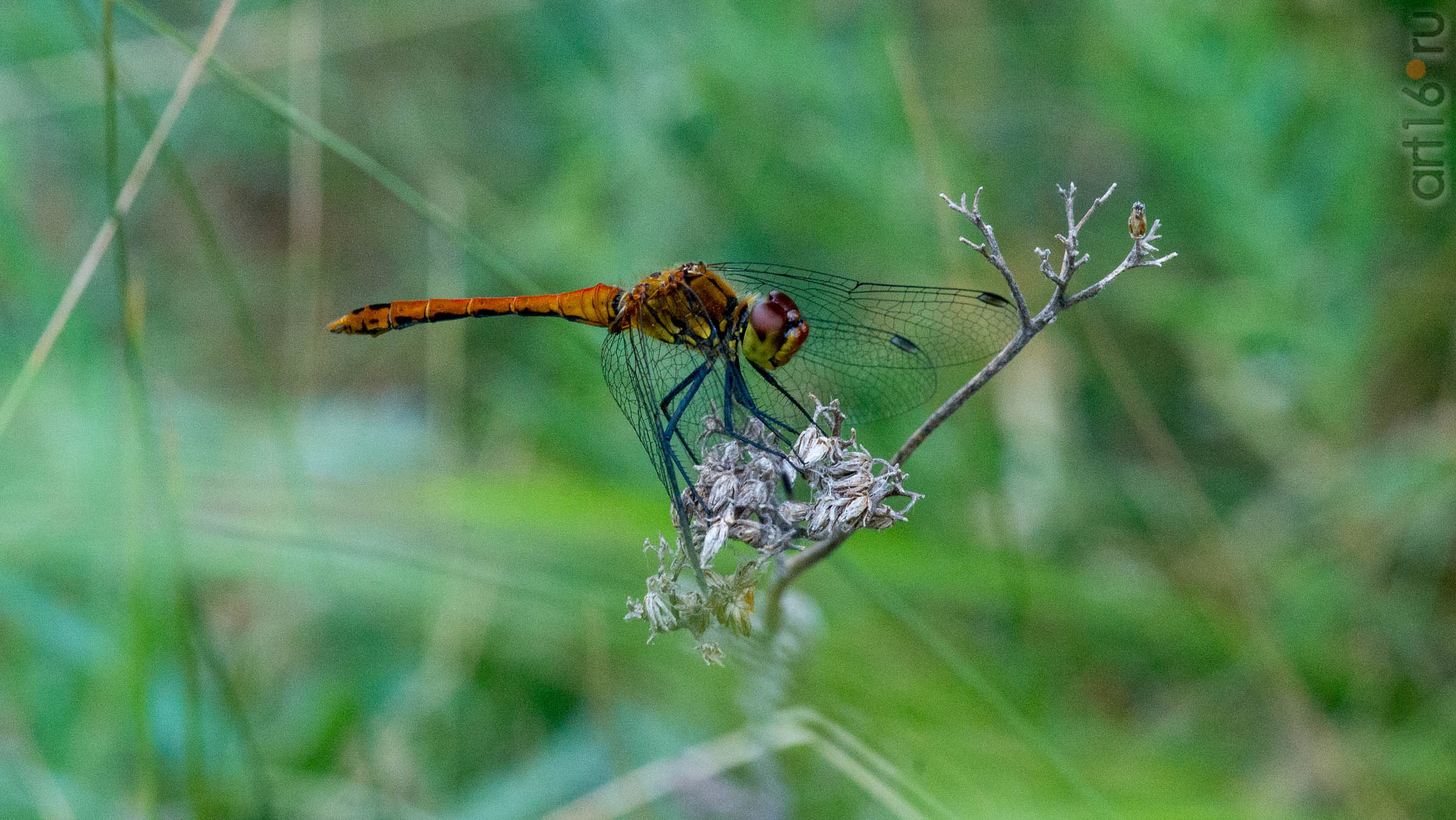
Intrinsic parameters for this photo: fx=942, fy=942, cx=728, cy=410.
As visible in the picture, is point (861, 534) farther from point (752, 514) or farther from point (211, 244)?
point (211, 244)

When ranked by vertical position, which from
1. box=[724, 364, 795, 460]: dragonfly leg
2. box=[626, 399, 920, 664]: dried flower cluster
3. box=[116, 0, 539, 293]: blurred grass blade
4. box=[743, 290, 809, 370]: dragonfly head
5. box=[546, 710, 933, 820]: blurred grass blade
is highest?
box=[116, 0, 539, 293]: blurred grass blade

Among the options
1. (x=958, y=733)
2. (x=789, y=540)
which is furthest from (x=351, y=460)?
(x=789, y=540)

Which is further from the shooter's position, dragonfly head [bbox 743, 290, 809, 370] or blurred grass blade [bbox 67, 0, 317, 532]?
blurred grass blade [bbox 67, 0, 317, 532]

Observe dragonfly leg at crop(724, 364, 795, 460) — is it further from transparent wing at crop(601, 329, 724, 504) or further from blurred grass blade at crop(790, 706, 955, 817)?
blurred grass blade at crop(790, 706, 955, 817)

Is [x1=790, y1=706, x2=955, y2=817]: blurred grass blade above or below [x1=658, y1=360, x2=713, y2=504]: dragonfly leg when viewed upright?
below

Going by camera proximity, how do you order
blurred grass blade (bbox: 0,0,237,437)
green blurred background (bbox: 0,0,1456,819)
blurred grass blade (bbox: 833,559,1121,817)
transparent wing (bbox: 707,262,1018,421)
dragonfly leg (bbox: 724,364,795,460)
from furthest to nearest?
green blurred background (bbox: 0,0,1456,819)
blurred grass blade (bbox: 0,0,237,437)
transparent wing (bbox: 707,262,1018,421)
blurred grass blade (bbox: 833,559,1121,817)
dragonfly leg (bbox: 724,364,795,460)

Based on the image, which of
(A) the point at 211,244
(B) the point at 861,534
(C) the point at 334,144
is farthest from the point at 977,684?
(A) the point at 211,244

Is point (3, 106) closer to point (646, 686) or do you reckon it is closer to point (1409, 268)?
point (646, 686)

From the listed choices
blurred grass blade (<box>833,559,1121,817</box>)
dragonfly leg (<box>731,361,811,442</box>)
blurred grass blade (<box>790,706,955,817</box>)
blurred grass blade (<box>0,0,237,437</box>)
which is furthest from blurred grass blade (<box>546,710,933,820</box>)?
blurred grass blade (<box>0,0,237,437</box>)

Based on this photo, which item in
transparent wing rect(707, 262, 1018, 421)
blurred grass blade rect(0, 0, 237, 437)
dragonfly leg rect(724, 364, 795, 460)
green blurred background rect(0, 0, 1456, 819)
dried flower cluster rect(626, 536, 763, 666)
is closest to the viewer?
dried flower cluster rect(626, 536, 763, 666)
